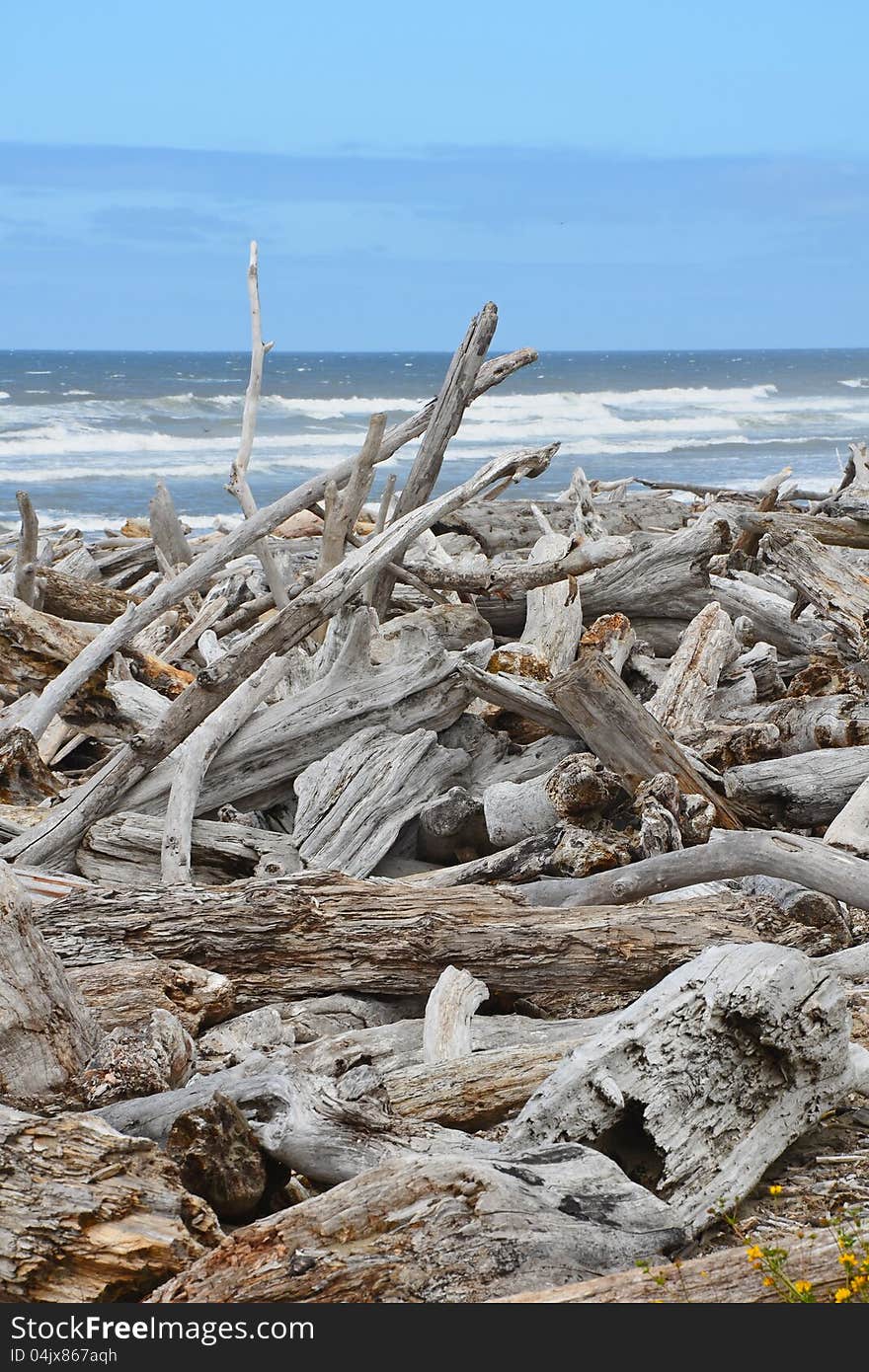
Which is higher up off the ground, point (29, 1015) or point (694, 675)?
point (694, 675)

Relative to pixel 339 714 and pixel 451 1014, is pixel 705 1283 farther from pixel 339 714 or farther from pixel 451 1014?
pixel 339 714

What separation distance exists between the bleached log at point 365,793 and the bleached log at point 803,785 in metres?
1.26

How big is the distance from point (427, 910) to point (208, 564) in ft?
→ 9.50

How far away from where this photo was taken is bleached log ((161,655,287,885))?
15.5 ft

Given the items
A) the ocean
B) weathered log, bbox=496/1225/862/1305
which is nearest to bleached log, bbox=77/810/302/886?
weathered log, bbox=496/1225/862/1305

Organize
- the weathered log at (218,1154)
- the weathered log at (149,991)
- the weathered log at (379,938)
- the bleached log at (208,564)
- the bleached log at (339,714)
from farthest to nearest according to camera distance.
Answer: the bleached log at (208,564) → the bleached log at (339,714) → the weathered log at (379,938) → the weathered log at (149,991) → the weathered log at (218,1154)

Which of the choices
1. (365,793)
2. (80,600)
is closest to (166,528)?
(80,600)

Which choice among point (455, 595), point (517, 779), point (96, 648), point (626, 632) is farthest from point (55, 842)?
point (455, 595)

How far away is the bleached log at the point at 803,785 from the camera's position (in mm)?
4898

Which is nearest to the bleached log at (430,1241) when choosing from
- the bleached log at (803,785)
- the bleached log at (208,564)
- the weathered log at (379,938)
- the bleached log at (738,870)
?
the weathered log at (379,938)

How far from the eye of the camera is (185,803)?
16.2 feet

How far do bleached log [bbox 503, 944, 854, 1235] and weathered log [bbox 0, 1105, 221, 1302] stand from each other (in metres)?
0.69

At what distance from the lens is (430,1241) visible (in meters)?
2.14

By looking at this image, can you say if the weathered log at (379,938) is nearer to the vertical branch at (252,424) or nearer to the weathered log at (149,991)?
the weathered log at (149,991)
